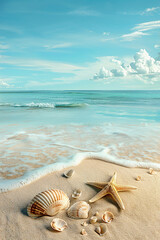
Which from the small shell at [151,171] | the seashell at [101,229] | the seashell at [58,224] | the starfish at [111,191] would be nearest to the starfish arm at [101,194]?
the starfish at [111,191]

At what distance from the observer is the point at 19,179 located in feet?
10.4

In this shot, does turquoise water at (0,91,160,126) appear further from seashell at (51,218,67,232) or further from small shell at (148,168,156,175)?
seashell at (51,218,67,232)

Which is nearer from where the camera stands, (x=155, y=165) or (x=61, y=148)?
(x=155, y=165)

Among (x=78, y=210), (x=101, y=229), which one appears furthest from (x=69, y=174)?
(x=101, y=229)

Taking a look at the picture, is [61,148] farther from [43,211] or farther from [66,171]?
[43,211]

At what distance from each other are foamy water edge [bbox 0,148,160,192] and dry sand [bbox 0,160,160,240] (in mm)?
126

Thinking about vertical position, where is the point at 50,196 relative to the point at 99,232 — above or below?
above

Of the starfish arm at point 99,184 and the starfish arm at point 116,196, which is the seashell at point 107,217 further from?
the starfish arm at point 99,184

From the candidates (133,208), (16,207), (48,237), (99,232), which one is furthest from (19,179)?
(133,208)

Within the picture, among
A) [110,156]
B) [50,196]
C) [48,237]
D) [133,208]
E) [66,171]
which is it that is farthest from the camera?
[110,156]

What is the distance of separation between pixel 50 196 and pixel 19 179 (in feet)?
3.36

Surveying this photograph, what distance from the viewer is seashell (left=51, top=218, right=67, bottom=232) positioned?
211 cm

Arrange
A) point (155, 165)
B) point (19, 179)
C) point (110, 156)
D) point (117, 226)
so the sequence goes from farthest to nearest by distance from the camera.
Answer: point (110, 156) → point (155, 165) → point (19, 179) → point (117, 226)

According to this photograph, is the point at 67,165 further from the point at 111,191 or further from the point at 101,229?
the point at 101,229
